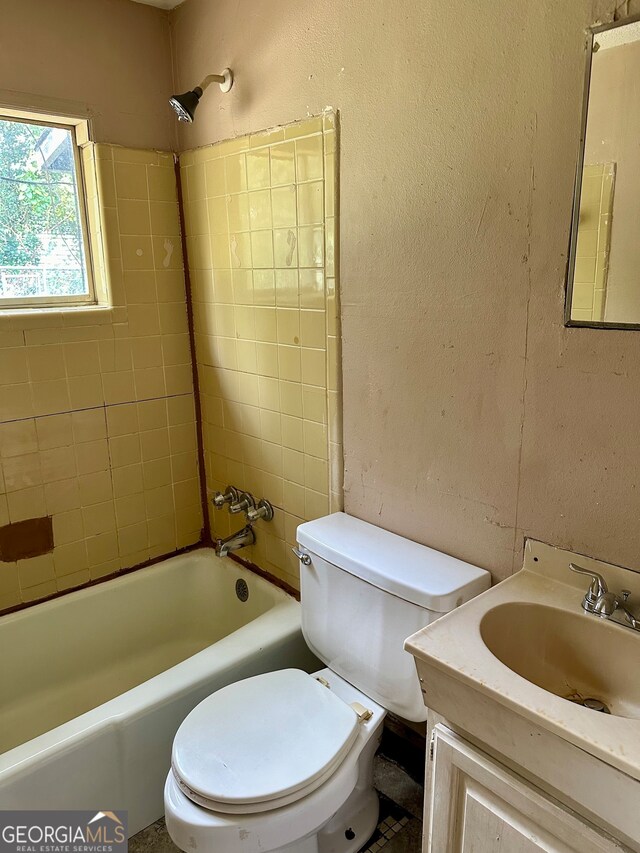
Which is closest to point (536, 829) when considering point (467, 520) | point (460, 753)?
point (460, 753)

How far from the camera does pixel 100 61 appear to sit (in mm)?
1921

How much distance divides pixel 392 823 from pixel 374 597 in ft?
2.30

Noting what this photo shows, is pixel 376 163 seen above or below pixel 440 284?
above

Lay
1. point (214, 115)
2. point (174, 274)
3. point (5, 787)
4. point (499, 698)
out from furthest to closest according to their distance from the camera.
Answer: point (174, 274)
point (214, 115)
point (5, 787)
point (499, 698)

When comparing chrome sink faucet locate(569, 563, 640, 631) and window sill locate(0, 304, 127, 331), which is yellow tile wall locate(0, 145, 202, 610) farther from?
chrome sink faucet locate(569, 563, 640, 631)

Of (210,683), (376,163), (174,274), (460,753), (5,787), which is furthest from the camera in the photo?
(174,274)

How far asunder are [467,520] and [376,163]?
0.91 m

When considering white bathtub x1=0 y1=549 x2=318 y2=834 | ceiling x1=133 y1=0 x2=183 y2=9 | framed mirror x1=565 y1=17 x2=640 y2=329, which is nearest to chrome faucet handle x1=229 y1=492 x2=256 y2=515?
white bathtub x1=0 y1=549 x2=318 y2=834

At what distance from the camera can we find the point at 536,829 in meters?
0.95

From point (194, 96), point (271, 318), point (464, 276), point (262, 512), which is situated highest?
Result: point (194, 96)

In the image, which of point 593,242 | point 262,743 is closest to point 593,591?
point 593,242

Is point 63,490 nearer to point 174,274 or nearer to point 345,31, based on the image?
point 174,274

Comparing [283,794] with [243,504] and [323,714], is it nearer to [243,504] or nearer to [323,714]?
[323,714]

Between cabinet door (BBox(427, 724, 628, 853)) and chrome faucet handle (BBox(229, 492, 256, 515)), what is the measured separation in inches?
45.4
